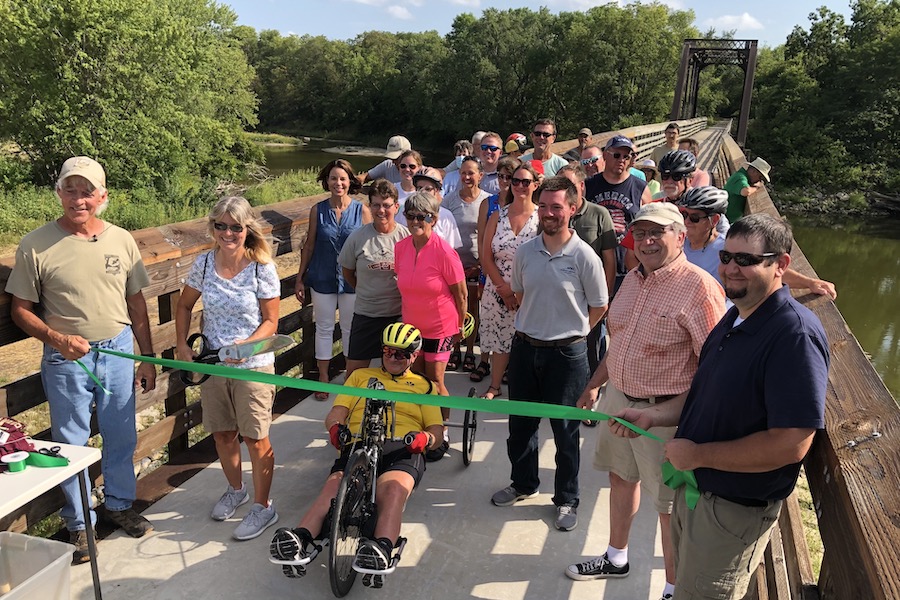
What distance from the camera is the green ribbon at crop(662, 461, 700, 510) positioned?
2168 mm

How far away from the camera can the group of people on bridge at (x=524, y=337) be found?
2.00m

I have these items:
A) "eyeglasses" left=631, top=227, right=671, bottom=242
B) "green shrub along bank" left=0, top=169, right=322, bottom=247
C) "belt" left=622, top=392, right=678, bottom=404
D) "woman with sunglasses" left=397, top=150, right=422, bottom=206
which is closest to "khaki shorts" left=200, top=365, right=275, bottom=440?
"belt" left=622, top=392, right=678, bottom=404

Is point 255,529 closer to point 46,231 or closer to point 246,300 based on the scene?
point 246,300

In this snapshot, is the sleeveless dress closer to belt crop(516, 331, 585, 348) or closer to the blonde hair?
belt crop(516, 331, 585, 348)

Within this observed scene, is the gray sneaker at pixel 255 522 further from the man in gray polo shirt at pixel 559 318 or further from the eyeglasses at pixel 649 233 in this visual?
the eyeglasses at pixel 649 233

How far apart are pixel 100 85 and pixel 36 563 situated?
85.2 feet

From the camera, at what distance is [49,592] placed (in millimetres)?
2377

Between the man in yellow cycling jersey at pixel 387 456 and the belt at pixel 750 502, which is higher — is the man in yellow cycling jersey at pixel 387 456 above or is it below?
below

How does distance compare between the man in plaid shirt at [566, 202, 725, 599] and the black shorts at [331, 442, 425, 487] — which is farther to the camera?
the black shorts at [331, 442, 425, 487]

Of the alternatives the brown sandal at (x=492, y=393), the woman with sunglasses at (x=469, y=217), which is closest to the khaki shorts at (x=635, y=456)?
the brown sandal at (x=492, y=393)

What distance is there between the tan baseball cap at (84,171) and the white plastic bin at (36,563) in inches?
58.4

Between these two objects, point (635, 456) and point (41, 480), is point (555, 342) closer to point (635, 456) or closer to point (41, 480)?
point (635, 456)

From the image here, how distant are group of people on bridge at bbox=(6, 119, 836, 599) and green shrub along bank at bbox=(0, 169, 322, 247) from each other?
13003mm

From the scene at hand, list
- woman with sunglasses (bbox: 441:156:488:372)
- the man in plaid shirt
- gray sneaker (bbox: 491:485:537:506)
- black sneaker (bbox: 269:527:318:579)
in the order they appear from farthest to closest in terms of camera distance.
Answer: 1. woman with sunglasses (bbox: 441:156:488:372)
2. gray sneaker (bbox: 491:485:537:506)
3. black sneaker (bbox: 269:527:318:579)
4. the man in plaid shirt
